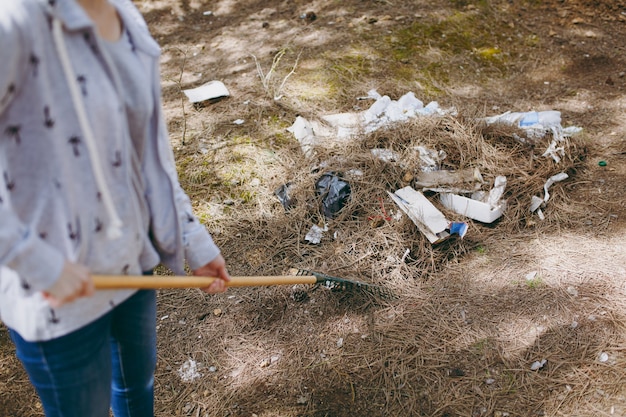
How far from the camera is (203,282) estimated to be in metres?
1.58

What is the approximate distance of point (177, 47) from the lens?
17.9 feet

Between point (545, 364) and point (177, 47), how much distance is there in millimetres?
4653

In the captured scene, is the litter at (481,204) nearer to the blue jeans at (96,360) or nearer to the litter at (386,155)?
the litter at (386,155)

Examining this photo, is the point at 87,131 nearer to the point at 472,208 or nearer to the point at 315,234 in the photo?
the point at 315,234

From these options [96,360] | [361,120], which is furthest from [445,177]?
[96,360]

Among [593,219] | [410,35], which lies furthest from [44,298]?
[410,35]

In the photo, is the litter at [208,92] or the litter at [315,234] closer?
the litter at [315,234]

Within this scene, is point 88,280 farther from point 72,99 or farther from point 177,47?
point 177,47

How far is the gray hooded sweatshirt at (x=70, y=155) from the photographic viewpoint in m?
1.00

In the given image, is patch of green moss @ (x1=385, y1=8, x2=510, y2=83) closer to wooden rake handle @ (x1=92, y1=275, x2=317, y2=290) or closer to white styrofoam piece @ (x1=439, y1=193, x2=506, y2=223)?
white styrofoam piece @ (x1=439, y1=193, x2=506, y2=223)

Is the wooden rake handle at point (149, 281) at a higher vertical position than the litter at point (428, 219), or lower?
higher

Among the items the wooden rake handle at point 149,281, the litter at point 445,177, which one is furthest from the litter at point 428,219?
the wooden rake handle at point 149,281

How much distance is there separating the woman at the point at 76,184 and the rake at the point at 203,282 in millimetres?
37

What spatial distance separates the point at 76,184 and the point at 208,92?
3456 millimetres
